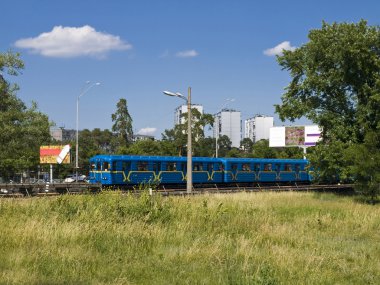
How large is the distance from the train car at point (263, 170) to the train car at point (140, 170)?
248 cm

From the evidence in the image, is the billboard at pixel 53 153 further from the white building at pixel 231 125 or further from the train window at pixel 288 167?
the white building at pixel 231 125

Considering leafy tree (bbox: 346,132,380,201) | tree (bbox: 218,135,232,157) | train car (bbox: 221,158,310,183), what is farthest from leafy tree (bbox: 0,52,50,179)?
tree (bbox: 218,135,232,157)

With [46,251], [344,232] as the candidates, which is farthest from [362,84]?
[46,251]

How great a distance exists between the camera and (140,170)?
37.9 meters

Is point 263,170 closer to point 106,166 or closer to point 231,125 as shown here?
point 106,166

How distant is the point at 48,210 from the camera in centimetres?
1325

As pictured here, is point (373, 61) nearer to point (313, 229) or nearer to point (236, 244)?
point (313, 229)

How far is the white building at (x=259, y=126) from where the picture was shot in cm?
15462

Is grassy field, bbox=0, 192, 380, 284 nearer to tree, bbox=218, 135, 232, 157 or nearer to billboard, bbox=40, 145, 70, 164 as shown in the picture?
billboard, bbox=40, 145, 70, 164

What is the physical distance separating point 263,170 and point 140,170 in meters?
13.8

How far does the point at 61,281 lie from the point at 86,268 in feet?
2.71

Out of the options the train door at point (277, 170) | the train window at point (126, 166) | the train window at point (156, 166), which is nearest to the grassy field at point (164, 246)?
the train window at point (126, 166)

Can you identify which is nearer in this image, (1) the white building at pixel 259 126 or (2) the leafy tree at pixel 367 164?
(2) the leafy tree at pixel 367 164

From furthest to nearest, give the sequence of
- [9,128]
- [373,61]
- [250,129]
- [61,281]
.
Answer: [250,129]
[373,61]
[9,128]
[61,281]
